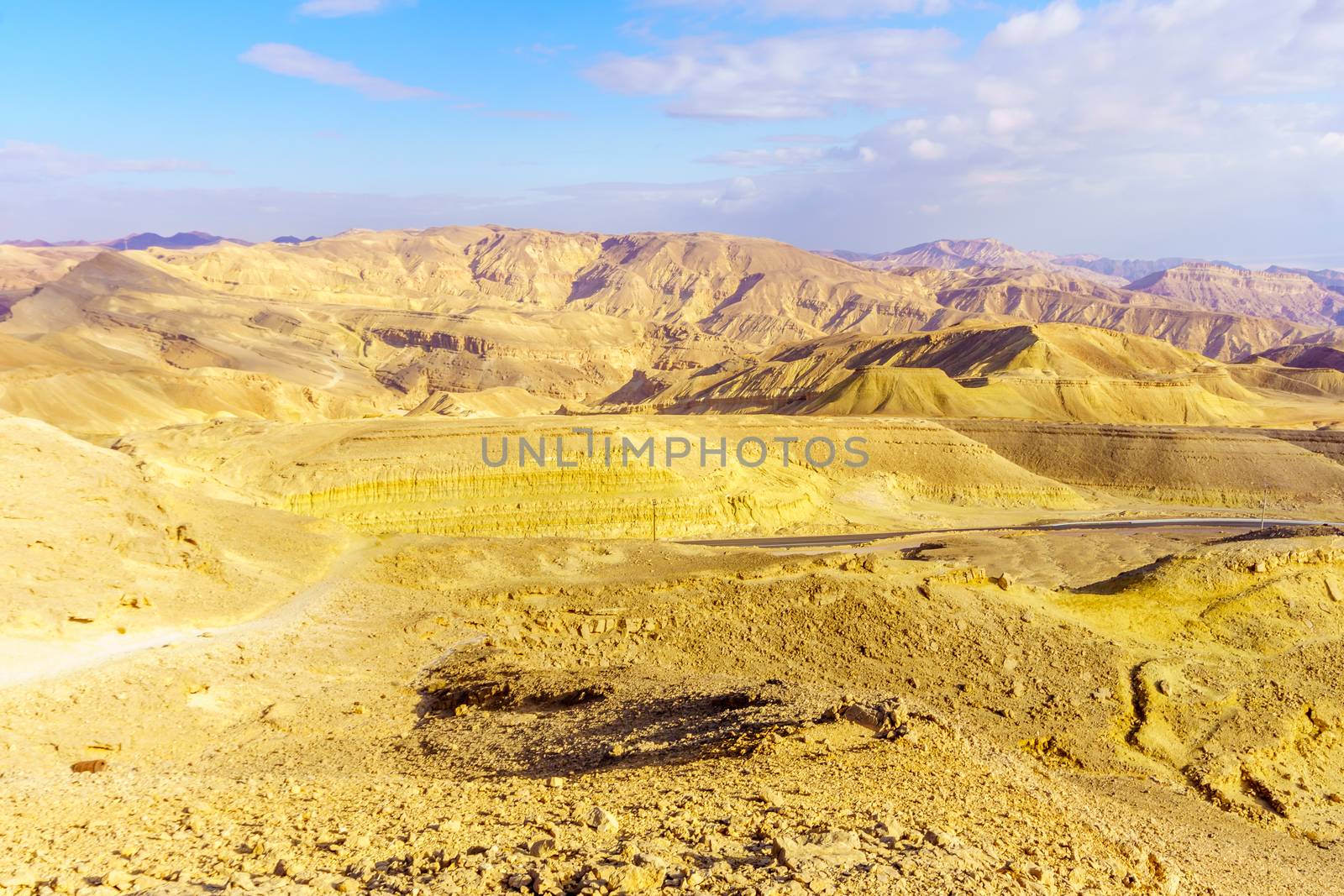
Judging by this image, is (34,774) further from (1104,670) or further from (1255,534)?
(1255,534)

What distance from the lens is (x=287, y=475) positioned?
3928 centimetres

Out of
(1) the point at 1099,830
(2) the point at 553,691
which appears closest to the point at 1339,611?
(1) the point at 1099,830

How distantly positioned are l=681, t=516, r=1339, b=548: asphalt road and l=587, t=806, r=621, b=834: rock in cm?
2914

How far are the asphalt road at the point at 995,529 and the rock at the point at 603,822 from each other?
29.1 m

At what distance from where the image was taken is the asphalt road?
4012 centimetres

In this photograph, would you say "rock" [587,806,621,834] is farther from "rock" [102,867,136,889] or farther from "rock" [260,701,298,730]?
"rock" [260,701,298,730]

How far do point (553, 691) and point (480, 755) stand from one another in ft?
10.7

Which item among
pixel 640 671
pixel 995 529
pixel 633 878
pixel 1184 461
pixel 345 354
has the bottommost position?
pixel 995 529

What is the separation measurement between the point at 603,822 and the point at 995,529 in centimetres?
4044

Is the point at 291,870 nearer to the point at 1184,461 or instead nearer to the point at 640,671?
the point at 640,671

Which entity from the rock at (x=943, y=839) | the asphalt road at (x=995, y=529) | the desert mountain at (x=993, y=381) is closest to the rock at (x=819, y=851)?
the rock at (x=943, y=839)

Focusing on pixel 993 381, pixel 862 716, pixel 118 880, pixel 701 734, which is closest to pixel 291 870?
pixel 118 880

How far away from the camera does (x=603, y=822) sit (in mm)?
8891

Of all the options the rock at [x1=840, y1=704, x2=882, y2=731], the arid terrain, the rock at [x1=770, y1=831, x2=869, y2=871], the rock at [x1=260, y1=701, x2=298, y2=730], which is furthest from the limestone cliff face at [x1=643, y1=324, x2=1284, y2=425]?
the rock at [x1=770, y1=831, x2=869, y2=871]
